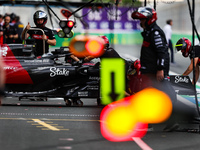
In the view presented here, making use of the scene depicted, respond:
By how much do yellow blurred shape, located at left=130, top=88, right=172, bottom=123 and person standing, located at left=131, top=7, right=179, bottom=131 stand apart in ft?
0.28

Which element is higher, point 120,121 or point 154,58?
point 154,58

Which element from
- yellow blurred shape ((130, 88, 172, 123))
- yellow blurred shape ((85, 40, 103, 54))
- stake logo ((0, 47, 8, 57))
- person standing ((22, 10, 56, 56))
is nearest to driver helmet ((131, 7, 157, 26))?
yellow blurred shape ((130, 88, 172, 123))

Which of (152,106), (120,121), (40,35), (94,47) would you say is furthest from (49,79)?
(152,106)

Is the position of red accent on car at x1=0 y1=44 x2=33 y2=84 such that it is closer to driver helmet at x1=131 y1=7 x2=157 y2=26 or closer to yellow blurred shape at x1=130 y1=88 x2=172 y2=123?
yellow blurred shape at x1=130 y1=88 x2=172 y2=123

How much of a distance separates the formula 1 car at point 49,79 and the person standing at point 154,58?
8.92 feet

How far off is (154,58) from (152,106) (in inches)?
30.1

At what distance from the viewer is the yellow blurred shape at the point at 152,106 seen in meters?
8.58

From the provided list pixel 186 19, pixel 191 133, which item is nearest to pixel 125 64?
pixel 191 133

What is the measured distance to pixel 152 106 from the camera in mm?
8898

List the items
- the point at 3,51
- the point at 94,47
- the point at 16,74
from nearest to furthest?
the point at 16,74
the point at 94,47
the point at 3,51

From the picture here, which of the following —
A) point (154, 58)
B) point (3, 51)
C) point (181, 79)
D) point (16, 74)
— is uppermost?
point (154, 58)

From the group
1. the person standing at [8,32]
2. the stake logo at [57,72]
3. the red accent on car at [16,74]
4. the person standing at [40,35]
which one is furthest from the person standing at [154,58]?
the person standing at [8,32]

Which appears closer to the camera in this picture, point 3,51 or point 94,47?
point 94,47

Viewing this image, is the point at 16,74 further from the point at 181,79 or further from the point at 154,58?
the point at 154,58
